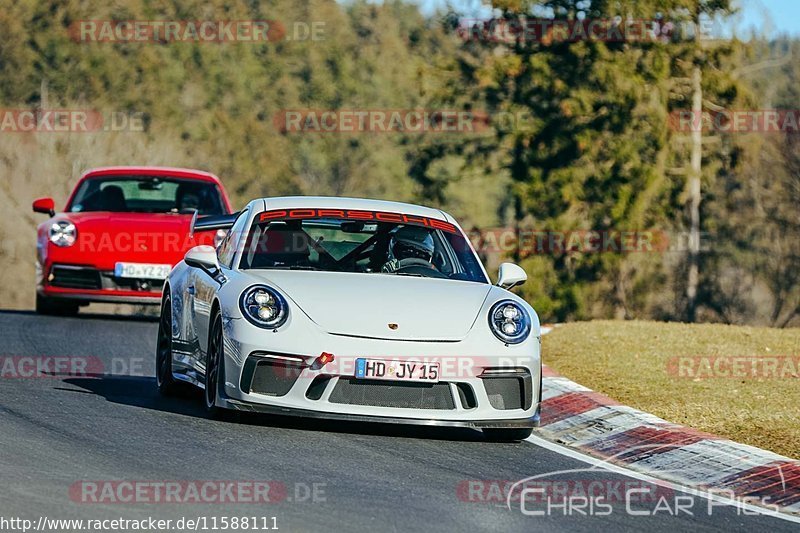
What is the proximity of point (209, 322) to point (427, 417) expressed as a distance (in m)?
1.57

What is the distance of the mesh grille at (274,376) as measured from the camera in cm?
826

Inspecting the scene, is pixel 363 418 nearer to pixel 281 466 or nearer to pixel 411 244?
pixel 281 466

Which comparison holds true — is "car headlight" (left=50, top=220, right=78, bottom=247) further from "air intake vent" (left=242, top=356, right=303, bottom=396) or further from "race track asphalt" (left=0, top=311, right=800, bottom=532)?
"air intake vent" (left=242, top=356, right=303, bottom=396)

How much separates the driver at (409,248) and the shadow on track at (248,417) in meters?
1.03

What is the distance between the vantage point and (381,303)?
8.58 meters

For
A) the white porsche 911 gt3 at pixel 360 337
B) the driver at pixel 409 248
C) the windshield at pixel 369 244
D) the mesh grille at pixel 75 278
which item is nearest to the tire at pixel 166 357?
the white porsche 911 gt3 at pixel 360 337

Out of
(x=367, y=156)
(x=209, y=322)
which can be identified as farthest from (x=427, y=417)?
(x=367, y=156)

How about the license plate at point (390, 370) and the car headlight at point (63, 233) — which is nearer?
the license plate at point (390, 370)

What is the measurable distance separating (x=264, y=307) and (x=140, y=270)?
7545 millimetres

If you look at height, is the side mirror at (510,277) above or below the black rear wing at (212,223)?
below

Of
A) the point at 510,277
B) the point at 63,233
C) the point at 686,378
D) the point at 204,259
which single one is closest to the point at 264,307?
the point at 204,259

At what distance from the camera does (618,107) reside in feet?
166

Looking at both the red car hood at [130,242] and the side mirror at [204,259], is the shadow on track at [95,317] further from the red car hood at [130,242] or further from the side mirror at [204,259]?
the side mirror at [204,259]

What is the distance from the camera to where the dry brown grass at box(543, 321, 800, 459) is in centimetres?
961
